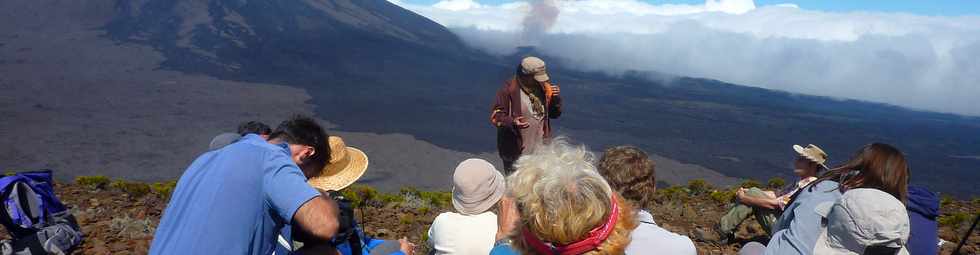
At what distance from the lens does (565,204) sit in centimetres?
174

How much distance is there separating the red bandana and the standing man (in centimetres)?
264

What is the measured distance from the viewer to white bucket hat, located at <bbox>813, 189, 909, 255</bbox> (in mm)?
2303

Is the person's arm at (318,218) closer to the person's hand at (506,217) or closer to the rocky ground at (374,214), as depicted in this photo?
the person's hand at (506,217)

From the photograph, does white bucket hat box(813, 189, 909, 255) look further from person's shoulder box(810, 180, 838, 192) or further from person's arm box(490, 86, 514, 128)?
person's arm box(490, 86, 514, 128)

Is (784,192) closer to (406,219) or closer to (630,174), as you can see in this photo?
(630,174)

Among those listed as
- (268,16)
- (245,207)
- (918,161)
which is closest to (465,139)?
(245,207)

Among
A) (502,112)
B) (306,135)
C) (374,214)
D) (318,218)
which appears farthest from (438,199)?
(318,218)

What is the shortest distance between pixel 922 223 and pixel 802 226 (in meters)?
0.67

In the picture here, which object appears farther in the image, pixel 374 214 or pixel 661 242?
pixel 374 214

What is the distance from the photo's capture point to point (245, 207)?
189 centimetres

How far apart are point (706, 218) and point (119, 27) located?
31.2 m

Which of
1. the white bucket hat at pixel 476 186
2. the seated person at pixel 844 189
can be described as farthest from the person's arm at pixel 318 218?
the seated person at pixel 844 189

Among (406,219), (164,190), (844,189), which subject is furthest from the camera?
(164,190)

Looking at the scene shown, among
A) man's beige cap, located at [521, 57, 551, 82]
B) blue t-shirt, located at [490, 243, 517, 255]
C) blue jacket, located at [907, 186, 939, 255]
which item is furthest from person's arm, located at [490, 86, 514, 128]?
blue t-shirt, located at [490, 243, 517, 255]
